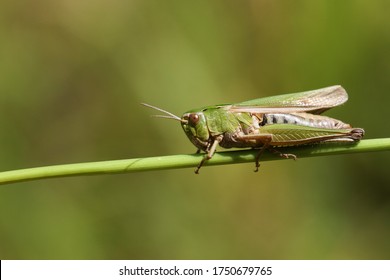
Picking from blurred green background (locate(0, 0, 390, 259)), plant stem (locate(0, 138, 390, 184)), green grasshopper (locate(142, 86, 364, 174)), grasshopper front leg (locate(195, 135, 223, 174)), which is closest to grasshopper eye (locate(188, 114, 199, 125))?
green grasshopper (locate(142, 86, 364, 174))

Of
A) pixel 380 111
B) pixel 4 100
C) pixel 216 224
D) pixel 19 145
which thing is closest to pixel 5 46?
pixel 4 100

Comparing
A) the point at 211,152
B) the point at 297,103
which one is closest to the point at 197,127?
the point at 211,152

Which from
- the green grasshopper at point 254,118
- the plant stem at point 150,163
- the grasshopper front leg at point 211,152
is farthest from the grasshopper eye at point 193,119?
the plant stem at point 150,163

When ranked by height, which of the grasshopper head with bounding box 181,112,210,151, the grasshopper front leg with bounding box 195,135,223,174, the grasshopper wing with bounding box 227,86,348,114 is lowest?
the grasshopper front leg with bounding box 195,135,223,174

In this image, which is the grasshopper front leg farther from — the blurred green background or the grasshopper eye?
the blurred green background

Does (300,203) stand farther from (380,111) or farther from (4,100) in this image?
(4,100)
